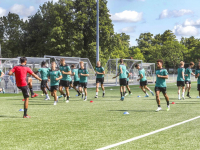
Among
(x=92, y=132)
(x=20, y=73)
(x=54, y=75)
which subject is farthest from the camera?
(x=54, y=75)

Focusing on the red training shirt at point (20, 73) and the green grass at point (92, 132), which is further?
the red training shirt at point (20, 73)

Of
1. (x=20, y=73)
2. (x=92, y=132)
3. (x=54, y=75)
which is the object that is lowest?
(x=92, y=132)

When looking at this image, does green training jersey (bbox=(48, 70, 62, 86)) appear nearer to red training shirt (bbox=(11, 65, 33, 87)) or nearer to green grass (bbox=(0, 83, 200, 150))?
green grass (bbox=(0, 83, 200, 150))

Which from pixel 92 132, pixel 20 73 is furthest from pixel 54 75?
pixel 92 132

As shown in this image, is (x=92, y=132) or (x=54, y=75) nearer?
(x=92, y=132)

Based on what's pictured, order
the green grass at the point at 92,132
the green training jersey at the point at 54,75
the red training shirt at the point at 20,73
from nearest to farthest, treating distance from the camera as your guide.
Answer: the green grass at the point at 92,132, the red training shirt at the point at 20,73, the green training jersey at the point at 54,75

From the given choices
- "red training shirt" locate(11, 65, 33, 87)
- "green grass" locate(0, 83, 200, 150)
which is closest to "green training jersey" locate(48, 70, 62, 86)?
"green grass" locate(0, 83, 200, 150)

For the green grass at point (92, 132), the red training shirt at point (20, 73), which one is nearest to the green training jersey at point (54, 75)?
the green grass at point (92, 132)

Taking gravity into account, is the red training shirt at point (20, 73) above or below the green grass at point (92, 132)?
above

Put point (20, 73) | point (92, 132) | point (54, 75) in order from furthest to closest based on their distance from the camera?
point (54, 75) → point (20, 73) → point (92, 132)

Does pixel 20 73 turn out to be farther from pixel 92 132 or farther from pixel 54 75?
pixel 54 75

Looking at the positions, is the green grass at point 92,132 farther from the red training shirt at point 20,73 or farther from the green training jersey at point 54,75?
the green training jersey at point 54,75

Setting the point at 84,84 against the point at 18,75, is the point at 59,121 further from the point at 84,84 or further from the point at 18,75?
the point at 84,84

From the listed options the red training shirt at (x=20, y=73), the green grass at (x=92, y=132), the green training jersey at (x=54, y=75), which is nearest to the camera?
the green grass at (x=92, y=132)
